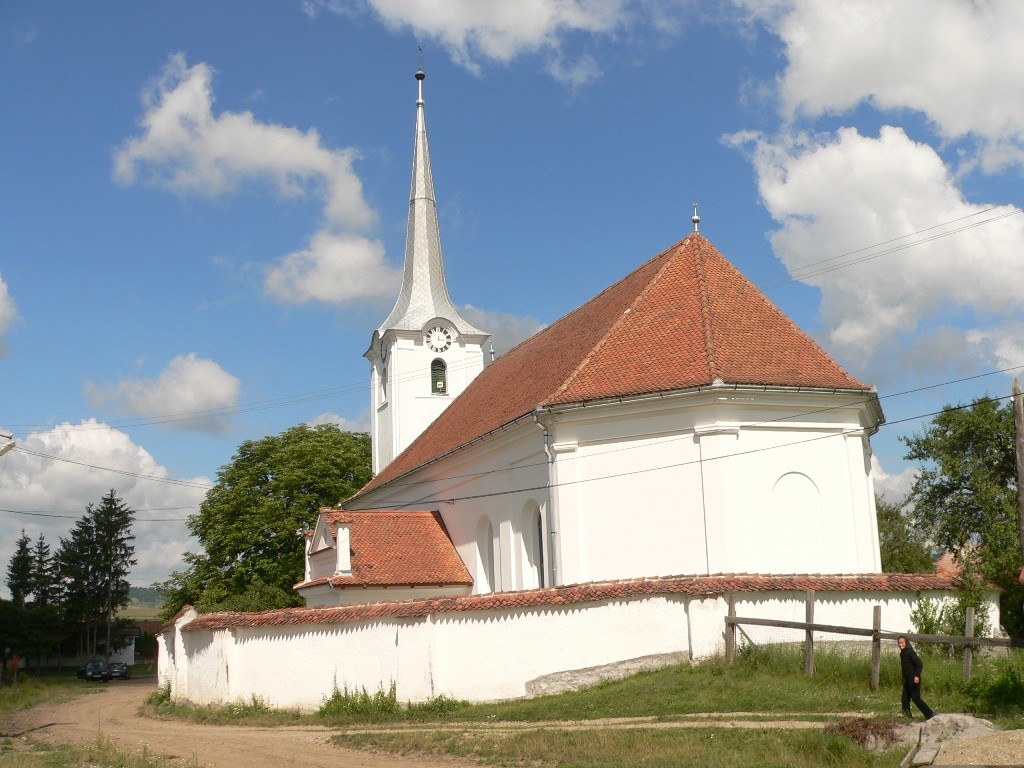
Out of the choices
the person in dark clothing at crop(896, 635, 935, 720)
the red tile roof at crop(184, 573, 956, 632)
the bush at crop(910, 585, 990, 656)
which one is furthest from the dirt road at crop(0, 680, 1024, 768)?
the bush at crop(910, 585, 990, 656)

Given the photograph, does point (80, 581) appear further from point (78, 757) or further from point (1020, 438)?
point (1020, 438)

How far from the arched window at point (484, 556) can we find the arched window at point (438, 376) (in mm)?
12542

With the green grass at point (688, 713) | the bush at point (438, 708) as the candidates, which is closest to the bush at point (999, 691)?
the green grass at point (688, 713)

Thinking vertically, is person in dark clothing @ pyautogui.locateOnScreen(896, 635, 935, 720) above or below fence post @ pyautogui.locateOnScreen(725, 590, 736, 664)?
below

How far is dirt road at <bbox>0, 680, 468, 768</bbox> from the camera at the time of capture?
13.4 metres

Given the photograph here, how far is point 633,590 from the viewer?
17250 mm

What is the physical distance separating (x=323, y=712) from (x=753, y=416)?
10.2m

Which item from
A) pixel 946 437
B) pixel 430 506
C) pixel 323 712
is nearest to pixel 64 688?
pixel 430 506

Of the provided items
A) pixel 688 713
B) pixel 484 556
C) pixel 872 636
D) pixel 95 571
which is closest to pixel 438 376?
pixel 484 556

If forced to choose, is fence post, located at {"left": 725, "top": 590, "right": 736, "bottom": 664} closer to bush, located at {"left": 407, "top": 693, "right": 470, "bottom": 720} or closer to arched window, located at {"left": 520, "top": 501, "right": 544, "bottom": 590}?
bush, located at {"left": 407, "top": 693, "right": 470, "bottom": 720}

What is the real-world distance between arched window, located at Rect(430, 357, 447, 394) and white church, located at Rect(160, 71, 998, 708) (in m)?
8.24

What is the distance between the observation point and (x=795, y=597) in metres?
17.6

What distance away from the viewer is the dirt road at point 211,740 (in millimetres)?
13383

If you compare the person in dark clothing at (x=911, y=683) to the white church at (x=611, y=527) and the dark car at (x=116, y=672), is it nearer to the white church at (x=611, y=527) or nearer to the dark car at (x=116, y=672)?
the white church at (x=611, y=527)
